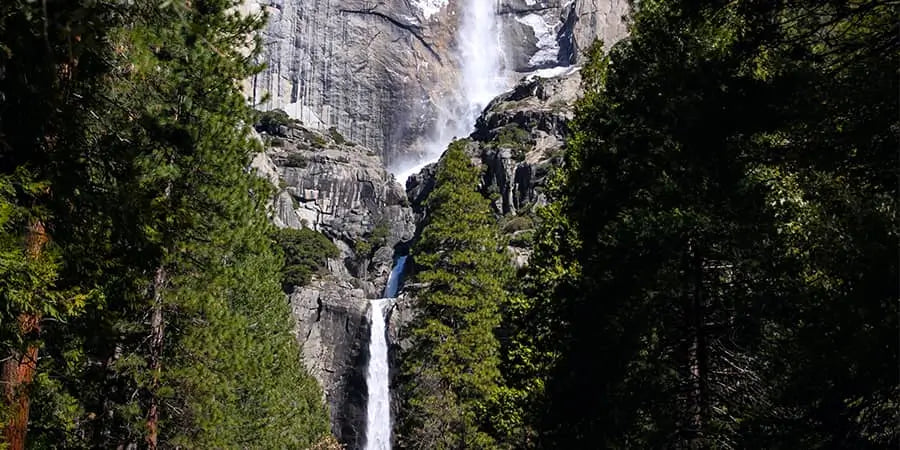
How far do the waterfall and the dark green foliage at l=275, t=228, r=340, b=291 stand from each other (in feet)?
18.6

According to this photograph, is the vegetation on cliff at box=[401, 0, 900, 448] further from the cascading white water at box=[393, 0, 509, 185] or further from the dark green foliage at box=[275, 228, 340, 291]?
the cascading white water at box=[393, 0, 509, 185]

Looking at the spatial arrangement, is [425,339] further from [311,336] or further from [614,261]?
[311,336]

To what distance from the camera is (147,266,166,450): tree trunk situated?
32.3 feet

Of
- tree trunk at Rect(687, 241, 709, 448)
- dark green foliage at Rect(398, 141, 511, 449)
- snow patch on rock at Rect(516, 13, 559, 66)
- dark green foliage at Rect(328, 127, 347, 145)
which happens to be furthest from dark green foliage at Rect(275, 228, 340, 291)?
snow patch on rock at Rect(516, 13, 559, 66)

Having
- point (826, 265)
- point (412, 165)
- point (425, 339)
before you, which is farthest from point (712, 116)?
point (412, 165)

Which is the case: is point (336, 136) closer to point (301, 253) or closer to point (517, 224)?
point (301, 253)

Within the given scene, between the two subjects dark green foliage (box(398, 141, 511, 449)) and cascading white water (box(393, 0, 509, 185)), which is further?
cascading white water (box(393, 0, 509, 185))

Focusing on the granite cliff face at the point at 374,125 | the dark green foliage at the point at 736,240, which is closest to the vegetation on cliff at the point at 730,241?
the dark green foliage at the point at 736,240

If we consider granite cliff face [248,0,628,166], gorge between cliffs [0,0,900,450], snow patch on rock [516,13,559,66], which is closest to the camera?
gorge between cliffs [0,0,900,450]

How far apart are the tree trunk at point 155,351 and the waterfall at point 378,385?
26828 mm

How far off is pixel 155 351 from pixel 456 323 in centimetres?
749

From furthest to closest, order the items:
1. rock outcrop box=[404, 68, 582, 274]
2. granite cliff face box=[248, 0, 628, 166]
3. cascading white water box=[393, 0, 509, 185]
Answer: cascading white water box=[393, 0, 509, 185]
granite cliff face box=[248, 0, 628, 166]
rock outcrop box=[404, 68, 582, 274]

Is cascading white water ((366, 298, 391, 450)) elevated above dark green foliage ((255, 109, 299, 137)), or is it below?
below

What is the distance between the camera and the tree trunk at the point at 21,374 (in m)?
5.09
